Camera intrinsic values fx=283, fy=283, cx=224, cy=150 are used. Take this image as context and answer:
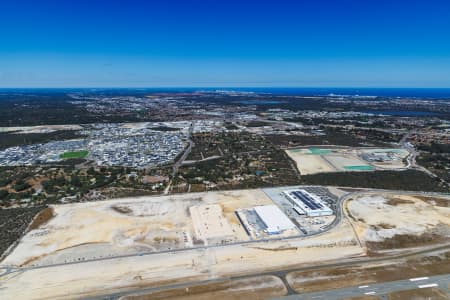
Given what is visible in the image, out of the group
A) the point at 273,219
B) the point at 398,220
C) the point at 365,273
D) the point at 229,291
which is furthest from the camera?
the point at 398,220

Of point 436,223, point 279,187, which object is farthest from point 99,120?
point 436,223

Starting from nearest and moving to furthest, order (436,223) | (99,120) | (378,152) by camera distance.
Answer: (436,223) < (378,152) < (99,120)

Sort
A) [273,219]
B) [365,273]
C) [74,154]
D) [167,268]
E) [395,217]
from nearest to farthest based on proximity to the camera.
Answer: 1. [365,273]
2. [167,268]
3. [273,219]
4. [395,217]
5. [74,154]

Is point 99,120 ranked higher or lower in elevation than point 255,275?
higher

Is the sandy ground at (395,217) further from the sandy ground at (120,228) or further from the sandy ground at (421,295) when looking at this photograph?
the sandy ground at (120,228)

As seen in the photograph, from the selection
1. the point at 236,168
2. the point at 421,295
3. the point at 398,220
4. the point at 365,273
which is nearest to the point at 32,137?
the point at 236,168

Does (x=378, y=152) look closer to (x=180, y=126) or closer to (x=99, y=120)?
(x=180, y=126)

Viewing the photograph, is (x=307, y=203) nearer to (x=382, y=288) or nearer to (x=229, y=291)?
(x=382, y=288)
